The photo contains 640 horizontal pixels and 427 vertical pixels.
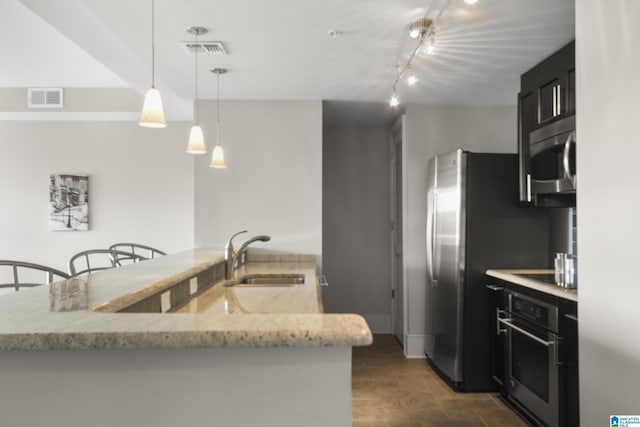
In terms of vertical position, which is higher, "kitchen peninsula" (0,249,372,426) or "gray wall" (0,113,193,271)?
"gray wall" (0,113,193,271)

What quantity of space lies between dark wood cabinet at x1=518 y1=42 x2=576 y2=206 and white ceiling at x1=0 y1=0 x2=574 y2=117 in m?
0.10

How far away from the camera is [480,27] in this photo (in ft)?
7.97

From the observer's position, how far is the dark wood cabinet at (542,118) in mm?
2666

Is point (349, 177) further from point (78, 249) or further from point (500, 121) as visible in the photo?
point (78, 249)

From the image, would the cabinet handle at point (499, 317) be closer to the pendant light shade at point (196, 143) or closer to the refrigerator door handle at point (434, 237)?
the refrigerator door handle at point (434, 237)

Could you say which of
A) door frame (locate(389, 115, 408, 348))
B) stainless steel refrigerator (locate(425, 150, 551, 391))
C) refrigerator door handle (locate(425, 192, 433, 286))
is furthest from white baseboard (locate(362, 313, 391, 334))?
stainless steel refrigerator (locate(425, 150, 551, 391))

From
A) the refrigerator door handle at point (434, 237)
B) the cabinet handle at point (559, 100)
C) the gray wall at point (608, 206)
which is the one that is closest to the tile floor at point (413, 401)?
the refrigerator door handle at point (434, 237)

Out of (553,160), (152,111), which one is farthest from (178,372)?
(553,160)

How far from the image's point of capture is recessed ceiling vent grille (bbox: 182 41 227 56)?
8.70ft

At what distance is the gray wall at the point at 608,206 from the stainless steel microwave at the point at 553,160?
0.74 meters

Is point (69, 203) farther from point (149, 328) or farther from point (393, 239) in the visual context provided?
point (149, 328)

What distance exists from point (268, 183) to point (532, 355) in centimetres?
244

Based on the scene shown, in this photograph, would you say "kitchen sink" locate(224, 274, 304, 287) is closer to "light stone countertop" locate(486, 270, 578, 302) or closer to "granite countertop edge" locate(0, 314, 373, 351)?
"light stone countertop" locate(486, 270, 578, 302)

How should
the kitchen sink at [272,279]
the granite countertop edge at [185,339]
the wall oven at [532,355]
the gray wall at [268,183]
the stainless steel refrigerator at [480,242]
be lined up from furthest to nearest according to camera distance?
1. the gray wall at [268,183]
2. the stainless steel refrigerator at [480,242]
3. the kitchen sink at [272,279]
4. the wall oven at [532,355]
5. the granite countertop edge at [185,339]
